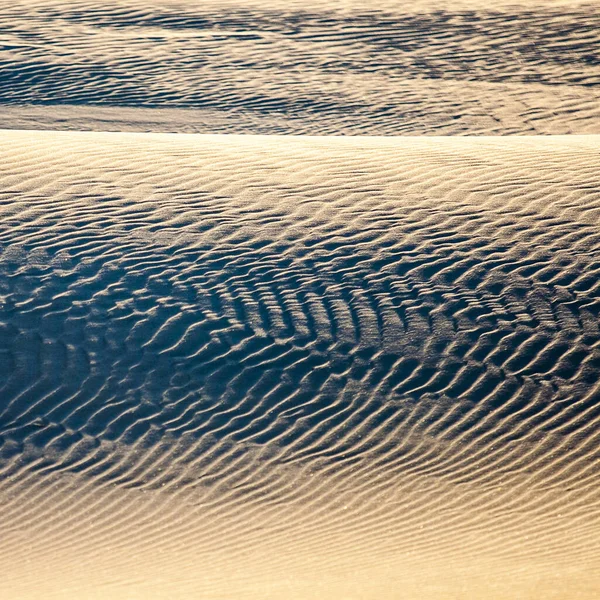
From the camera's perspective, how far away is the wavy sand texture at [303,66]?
49.5 ft

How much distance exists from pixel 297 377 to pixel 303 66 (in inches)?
441

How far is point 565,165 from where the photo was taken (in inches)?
408

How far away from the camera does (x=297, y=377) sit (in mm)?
7145

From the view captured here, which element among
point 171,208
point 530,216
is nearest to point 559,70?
point 530,216

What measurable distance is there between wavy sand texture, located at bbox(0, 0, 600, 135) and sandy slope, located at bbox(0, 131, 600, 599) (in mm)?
4959

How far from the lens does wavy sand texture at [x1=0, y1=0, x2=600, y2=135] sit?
1508 centimetres

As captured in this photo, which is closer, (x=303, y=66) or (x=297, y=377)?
(x=297, y=377)

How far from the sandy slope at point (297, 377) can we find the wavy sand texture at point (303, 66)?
4959 millimetres

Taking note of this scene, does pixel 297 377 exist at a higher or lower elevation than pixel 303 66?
lower

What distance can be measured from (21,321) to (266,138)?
5.57 meters

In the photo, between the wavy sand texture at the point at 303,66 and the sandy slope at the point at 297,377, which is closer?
the sandy slope at the point at 297,377

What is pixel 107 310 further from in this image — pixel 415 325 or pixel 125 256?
pixel 415 325

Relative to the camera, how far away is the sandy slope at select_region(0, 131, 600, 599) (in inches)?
213

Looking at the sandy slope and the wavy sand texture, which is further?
the wavy sand texture
